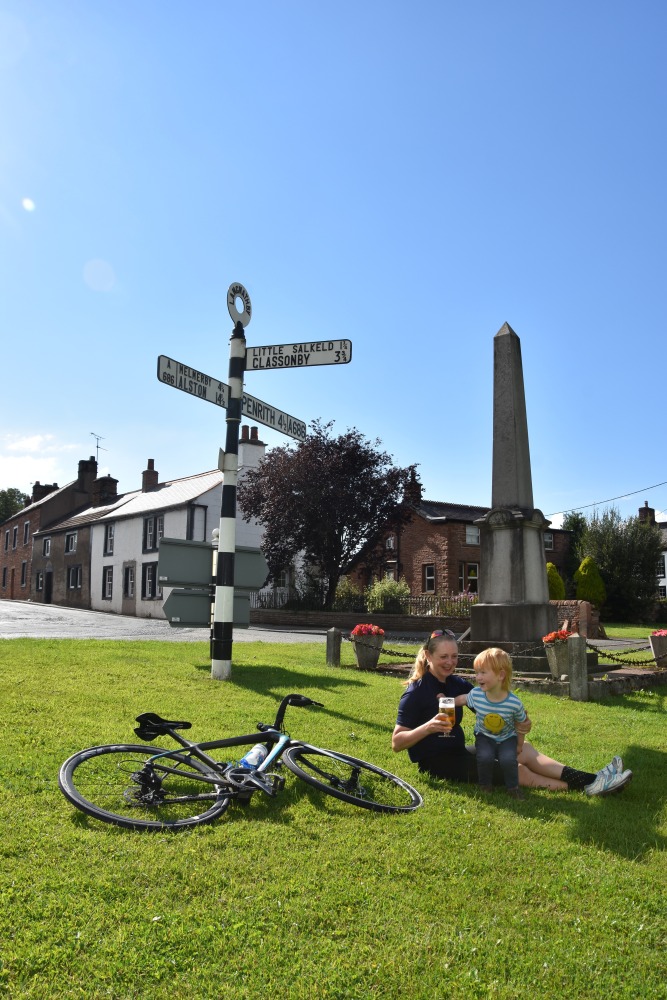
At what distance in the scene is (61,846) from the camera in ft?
12.6

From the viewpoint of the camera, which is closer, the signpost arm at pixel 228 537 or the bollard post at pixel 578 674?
the signpost arm at pixel 228 537

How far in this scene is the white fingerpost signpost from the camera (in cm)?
981

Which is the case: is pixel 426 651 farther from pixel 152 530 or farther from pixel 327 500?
pixel 152 530

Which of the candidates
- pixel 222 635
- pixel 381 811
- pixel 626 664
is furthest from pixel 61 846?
pixel 626 664

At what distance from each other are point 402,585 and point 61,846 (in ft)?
101

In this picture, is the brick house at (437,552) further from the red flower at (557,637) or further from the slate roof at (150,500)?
the red flower at (557,637)

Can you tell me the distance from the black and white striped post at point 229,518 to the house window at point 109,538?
35.6 m

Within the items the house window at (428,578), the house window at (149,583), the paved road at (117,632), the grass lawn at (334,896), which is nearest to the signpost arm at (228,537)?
the paved road at (117,632)

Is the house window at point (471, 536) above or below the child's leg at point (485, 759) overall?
above

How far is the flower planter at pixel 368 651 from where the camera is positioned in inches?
537

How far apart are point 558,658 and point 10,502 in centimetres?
8140

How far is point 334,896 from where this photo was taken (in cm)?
347

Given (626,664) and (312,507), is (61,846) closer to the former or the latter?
(626,664)

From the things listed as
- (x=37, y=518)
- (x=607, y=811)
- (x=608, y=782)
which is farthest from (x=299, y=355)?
(x=37, y=518)
